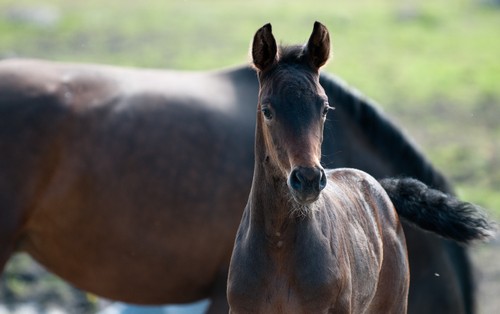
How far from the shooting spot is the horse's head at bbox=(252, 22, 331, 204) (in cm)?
354

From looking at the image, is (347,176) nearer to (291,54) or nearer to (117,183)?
(291,54)

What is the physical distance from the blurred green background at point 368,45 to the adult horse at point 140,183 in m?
3.08

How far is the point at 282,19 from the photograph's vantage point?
15.9 m

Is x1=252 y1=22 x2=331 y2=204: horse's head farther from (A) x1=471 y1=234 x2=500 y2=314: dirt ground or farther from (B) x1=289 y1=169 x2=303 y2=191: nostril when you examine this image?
(A) x1=471 y1=234 x2=500 y2=314: dirt ground

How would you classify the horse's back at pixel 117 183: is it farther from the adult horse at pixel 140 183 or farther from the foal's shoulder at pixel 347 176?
the foal's shoulder at pixel 347 176

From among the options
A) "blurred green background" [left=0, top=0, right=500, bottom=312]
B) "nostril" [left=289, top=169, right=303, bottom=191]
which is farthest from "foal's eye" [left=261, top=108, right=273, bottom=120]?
"blurred green background" [left=0, top=0, right=500, bottom=312]

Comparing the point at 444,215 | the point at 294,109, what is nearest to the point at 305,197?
the point at 294,109

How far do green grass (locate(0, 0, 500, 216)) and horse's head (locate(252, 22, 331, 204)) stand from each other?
17.2 feet

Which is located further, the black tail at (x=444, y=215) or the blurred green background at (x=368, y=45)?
the blurred green background at (x=368, y=45)

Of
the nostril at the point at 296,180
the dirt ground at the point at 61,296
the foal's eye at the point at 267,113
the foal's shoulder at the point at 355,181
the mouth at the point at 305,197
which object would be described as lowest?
the dirt ground at the point at 61,296

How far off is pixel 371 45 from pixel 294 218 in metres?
11.1

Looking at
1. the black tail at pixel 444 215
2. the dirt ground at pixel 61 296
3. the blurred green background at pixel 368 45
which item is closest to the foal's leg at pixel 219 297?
the black tail at pixel 444 215

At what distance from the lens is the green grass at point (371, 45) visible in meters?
10.7

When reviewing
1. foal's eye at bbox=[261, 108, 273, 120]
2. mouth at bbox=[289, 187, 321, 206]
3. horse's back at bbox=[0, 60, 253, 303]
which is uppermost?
foal's eye at bbox=[261, 108, 273, 120]
